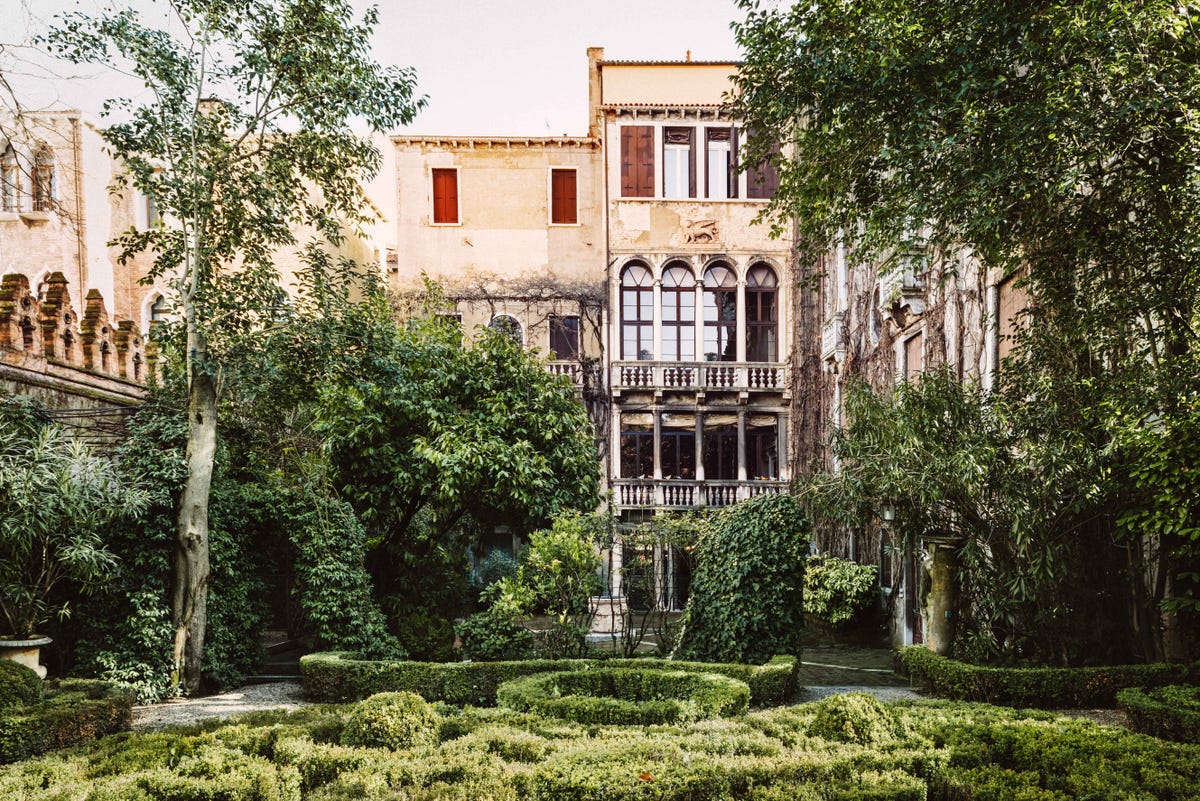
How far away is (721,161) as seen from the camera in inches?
920

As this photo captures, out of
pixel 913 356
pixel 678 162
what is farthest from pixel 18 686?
pixel 678 162

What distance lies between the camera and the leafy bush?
6.76 m

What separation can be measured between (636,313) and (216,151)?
45.9 feet

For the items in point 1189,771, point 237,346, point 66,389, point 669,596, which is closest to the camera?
point 1189,771

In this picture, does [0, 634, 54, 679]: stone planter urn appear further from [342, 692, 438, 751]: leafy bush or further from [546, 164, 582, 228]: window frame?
[546, 164, 582, 228]: window frame

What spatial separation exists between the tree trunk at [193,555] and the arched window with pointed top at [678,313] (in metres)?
14.7

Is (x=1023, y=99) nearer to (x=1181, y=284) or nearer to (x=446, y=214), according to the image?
(x=1181, y=284)

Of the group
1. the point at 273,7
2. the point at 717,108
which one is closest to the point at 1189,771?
the point at 273,7

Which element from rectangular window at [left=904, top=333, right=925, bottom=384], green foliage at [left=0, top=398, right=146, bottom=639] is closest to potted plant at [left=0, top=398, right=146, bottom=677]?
green foliage at [left=0, top=398, right=146, bottom=639]

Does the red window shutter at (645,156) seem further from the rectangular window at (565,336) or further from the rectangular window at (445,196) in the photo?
the rectangular window at (445,196)

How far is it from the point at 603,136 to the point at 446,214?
204 inches

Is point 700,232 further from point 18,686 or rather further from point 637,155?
point 18,686

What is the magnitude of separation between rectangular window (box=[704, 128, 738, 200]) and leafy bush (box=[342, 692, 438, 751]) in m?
19.1

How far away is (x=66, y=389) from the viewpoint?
38.4 ft
